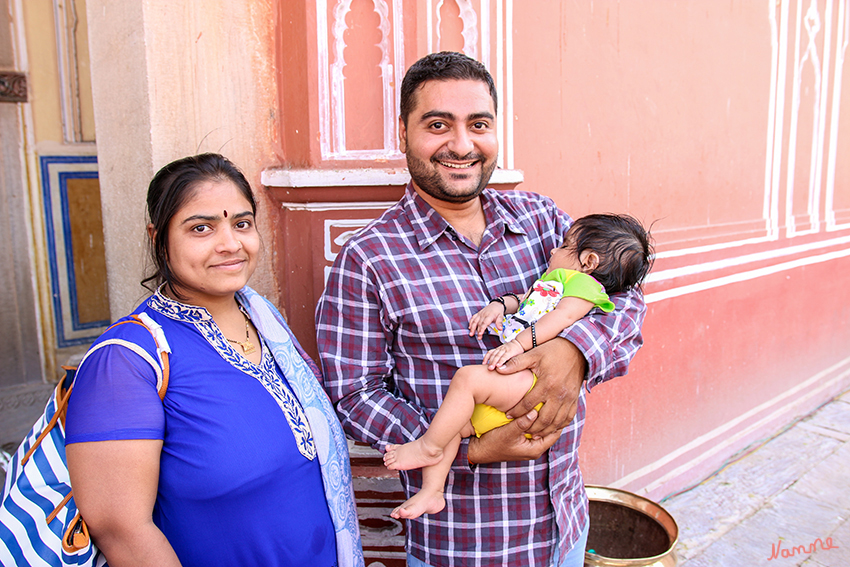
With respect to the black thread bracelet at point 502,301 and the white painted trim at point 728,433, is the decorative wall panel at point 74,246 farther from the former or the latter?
the white painted trim at point 728,433

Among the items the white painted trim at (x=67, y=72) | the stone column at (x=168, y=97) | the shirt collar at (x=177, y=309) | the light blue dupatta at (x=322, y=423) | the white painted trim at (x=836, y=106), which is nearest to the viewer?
the shirt collar at (x=177, y=309)

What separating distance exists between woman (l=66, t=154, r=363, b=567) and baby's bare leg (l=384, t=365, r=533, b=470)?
0.69ft

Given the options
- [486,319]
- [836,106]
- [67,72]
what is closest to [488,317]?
[486,319]

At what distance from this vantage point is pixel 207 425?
126 cm

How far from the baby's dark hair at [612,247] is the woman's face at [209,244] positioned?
1.02 metres

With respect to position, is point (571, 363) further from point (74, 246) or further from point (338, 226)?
point (74, 246)

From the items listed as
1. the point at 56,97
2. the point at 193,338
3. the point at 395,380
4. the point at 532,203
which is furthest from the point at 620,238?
the point at 56,97

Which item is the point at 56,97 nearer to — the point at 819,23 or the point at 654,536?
the point at 654,536

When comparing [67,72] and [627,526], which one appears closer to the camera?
[627,526]

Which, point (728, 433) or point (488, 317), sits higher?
point (488, 317)

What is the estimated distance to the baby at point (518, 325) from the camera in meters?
1.54

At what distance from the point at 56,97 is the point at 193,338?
3.36m
